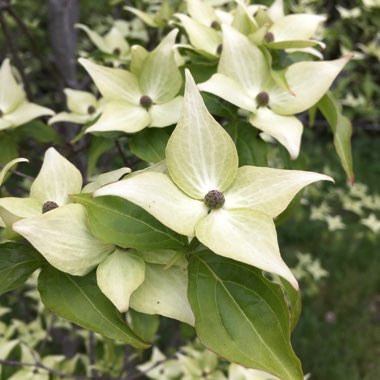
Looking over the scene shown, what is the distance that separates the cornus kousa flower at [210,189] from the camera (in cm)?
49

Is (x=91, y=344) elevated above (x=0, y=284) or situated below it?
below

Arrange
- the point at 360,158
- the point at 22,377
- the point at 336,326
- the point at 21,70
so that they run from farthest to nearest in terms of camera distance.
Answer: the point at 360,158 < the point at 336,326 < the point at 21,70 < the point at 22,377

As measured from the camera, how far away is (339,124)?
0.76m

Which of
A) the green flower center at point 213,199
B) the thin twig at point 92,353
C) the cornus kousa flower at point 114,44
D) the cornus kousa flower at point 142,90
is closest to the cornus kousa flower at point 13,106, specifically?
the cornus kousa flower at point 142,90

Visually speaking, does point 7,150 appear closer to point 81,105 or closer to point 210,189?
point 81,105

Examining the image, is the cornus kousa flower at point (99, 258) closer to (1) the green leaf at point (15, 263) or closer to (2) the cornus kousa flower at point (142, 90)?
(1) the green leaf at point (15, 263)

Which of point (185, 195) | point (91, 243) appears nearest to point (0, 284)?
point (91, 243)

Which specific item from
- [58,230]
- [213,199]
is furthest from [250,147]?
[58,230]

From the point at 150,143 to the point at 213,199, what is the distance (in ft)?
0.70

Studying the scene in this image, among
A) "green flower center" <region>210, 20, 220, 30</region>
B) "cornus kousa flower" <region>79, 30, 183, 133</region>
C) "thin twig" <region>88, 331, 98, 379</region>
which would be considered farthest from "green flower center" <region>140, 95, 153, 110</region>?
"thin twig" <region>88, 331, 98, 379</region>

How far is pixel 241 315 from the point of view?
513 mm

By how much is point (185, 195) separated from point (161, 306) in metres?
0.12

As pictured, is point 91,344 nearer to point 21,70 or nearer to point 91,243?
point 21,70

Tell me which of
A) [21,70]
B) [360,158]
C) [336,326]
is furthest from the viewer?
[360,158]
